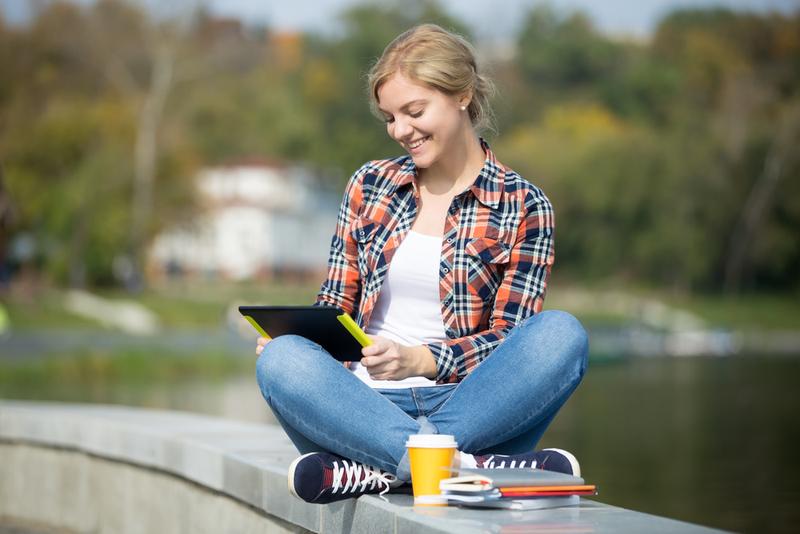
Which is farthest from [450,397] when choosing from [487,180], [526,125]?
[526,125]

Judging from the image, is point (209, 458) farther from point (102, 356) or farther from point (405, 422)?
point (102, 356)

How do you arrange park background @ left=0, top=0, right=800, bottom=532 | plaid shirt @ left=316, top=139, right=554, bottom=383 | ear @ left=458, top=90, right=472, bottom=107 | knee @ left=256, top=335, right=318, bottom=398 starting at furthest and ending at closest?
park background @ left=0, top=0, right=800, bottom=532 < ear @ left=458, top=90, right=472, bottom=107 < plaid shirt @ left=316, top=139, right=554, bottom=383 < knee @ left=256, top=335, right=318, bottom=398

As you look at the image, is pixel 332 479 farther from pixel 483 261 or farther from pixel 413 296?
pixel 483 261

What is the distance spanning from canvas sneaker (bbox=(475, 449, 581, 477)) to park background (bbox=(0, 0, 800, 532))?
13.8 ft

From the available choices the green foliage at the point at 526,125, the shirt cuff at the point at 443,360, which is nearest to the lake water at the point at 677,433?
the shirt cuff at the point at 443,360

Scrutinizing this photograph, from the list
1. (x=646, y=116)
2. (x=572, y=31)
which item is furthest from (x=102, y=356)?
(x=572, y=31)

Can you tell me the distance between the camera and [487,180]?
11.0 ft

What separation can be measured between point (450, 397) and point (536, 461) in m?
0.24

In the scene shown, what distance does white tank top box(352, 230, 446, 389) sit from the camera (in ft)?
10.8

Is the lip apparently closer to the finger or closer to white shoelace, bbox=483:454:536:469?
the finger

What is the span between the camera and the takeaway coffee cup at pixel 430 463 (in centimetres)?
276

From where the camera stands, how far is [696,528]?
2432 mm

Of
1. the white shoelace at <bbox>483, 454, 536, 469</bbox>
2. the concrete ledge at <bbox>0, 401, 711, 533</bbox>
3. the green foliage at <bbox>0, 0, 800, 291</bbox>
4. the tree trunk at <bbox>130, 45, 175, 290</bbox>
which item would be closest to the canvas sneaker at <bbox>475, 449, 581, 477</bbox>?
the white shoelace at <bbox>483, 454, 536, 469</bbox>

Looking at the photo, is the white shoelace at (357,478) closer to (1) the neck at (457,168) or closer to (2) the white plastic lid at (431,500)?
(2) the white plastic lid at (431,500)
